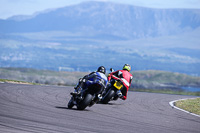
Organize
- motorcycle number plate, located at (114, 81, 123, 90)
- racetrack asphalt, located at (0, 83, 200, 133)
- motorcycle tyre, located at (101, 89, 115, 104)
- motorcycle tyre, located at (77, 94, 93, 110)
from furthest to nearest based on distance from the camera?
1. motorcycle tyre, located at (101, 89, 115, 104)
2. motorcycle number plate, located at (114, 81, 123, 90)
3. motorcycle tyre, located at (77, 94, 93, 110)
4. racetrack asphalt, located at (0, 83, 200, 133)

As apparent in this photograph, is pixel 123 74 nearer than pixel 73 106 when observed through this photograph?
No

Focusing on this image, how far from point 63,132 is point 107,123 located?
2587 mm

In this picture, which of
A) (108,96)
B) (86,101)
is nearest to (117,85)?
(108,96)

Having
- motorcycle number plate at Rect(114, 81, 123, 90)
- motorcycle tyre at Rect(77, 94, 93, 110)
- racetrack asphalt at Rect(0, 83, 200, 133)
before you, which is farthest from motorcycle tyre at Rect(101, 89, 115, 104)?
motorcycle tyre at Rect(77, 94, 93, 110)

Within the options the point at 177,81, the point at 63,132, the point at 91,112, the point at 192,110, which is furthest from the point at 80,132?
the point at 177,81

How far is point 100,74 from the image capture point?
703 inches

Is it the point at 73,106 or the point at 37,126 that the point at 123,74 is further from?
the point at 37,126

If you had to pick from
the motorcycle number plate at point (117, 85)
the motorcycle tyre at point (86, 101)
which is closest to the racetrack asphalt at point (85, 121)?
the motorcycle tyre at point (86, 101)

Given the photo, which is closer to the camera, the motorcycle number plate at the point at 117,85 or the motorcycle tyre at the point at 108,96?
the motorcycle number plate at the point at 117,85

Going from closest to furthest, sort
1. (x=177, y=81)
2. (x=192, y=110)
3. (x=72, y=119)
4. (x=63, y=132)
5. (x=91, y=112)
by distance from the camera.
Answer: (x=63, y=132)
(x=72, y=119)
(x=91, y=112)
(x=192, y=110)
(x=177, y=81)

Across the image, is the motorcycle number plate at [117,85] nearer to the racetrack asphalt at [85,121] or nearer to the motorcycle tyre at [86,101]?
the racetrack asphalt at [85,121]

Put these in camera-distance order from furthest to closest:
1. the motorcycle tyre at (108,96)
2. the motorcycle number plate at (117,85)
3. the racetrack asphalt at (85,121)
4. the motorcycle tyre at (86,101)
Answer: the motorcycle tyre at (108,96)
the motorcycle number plate at (117,85)
the motorcycle tyre at (86,101)
the racetrack asphalt at (85,121)

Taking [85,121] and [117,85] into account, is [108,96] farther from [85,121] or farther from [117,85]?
[85,121]

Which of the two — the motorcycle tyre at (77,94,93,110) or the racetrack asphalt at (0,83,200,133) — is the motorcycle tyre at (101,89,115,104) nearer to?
the racetrack asphalt at (0,83,200,133)
